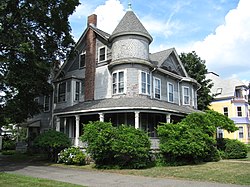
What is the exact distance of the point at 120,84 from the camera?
21953 millimetres

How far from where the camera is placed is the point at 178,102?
2691 cm

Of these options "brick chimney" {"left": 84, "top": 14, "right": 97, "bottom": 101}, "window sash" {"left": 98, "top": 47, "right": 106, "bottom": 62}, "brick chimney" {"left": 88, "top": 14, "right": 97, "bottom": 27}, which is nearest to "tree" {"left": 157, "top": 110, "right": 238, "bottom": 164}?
"brick chimney" {"left": 84, "top": 14, "right": 97, "bottom": 101}

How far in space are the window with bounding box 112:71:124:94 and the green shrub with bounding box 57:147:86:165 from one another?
5740 mm

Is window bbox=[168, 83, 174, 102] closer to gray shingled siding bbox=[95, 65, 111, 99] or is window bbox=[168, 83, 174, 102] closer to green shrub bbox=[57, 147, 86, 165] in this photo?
gray shingled siding bbox=[95, 65, 111, 99]

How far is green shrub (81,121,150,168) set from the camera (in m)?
15.9

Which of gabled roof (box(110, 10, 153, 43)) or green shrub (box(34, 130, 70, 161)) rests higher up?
gabled roof (box(110, 10, 153, 43))

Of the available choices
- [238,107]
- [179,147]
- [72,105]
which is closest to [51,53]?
[72,105]

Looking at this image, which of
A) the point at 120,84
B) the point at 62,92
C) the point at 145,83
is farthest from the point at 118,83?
the point at 62,92

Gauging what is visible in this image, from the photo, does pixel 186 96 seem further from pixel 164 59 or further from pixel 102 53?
pixel 102 53

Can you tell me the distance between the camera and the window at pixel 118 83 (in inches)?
861

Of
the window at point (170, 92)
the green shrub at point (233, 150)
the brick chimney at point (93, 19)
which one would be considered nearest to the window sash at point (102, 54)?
the brick chimney at point (93, 19)

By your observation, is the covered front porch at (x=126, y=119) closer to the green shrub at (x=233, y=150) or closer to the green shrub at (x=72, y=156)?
the green shrub at (x=72, y=156)

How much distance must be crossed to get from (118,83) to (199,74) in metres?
19.6

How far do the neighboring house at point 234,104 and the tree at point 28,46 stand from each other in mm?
29982
